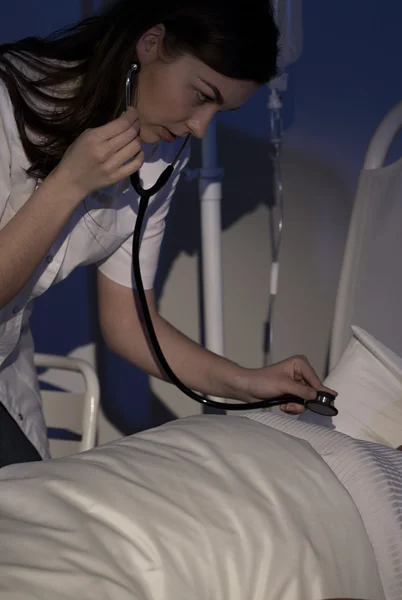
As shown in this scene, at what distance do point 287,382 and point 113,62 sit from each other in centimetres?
52

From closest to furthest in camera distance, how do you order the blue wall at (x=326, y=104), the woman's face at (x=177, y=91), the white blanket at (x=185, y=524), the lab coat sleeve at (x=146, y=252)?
the white blanket at (x=185, y=524)
the woman's face at (x=177, y=91)
the lab coat sleeve at (x=146, y=252)
the blue wall at (x=326, y=104)

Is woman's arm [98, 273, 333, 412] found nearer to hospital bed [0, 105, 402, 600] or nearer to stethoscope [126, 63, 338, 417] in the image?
stethoscope [126, 63, 338, 417]

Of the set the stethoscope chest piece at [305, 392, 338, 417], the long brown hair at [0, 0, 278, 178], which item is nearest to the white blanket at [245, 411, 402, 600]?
the stethoscope chest piece at [305, 392, 338, 417]

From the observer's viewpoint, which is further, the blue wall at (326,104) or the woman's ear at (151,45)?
the blue wall at (326,104)

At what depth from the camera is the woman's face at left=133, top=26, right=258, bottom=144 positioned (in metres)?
1.16

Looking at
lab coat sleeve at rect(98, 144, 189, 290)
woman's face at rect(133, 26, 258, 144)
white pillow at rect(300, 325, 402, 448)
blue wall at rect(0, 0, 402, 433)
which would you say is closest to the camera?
woman's face at rect(133, 26, 258, 144)

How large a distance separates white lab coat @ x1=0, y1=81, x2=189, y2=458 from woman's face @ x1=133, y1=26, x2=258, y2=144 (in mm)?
174

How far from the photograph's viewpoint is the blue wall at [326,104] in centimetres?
186

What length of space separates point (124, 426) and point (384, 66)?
989 mm

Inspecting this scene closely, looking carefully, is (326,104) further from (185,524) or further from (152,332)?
(185,524)

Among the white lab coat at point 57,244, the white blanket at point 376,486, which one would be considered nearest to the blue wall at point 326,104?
the white lab coat at point 57,244

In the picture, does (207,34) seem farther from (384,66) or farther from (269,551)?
(384,66)

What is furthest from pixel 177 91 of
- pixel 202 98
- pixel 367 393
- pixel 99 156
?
pixel 367 393

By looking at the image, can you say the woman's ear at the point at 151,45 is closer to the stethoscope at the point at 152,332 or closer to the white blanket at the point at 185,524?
the stethoscope at the point at 152,332
